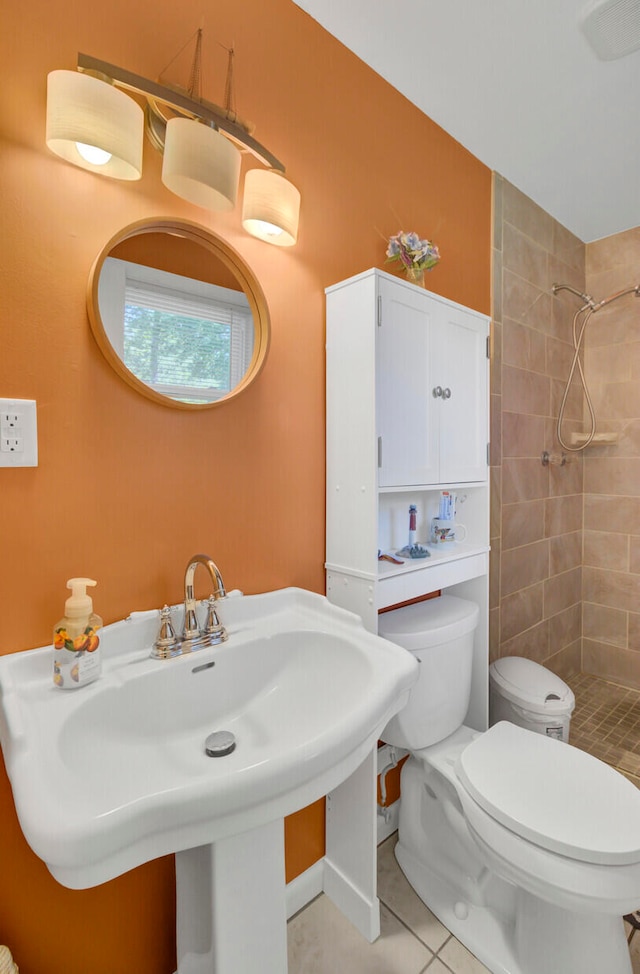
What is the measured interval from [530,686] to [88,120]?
208 centimetres

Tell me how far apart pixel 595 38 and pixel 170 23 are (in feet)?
4.13

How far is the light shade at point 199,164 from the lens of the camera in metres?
0.93

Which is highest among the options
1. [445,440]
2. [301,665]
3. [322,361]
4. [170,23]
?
[170,23]

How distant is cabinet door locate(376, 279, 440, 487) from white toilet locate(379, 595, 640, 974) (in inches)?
18.9

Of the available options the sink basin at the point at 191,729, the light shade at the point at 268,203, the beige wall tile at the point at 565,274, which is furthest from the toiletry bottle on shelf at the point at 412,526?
the beige wall tile at the point at 565,274

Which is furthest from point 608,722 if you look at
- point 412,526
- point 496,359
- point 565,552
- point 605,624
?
point 496,359

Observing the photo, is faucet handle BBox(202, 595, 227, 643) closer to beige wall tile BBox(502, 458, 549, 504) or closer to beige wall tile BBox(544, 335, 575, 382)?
beige wall tile BBox(502, 458, 549, 504)

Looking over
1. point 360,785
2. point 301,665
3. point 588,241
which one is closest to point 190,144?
point 301,665

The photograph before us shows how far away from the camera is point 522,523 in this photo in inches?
86.3

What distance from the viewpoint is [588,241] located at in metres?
2.67

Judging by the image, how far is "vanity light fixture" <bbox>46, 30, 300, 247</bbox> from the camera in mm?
818

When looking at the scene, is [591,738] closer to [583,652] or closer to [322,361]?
[583,652]

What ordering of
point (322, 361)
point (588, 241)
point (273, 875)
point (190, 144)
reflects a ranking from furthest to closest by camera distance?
1. point (588, 241)
2. point (322, 361)
3. point (190, 144)
4. point (273, 875)

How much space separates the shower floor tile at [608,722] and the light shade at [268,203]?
2.37 metres
